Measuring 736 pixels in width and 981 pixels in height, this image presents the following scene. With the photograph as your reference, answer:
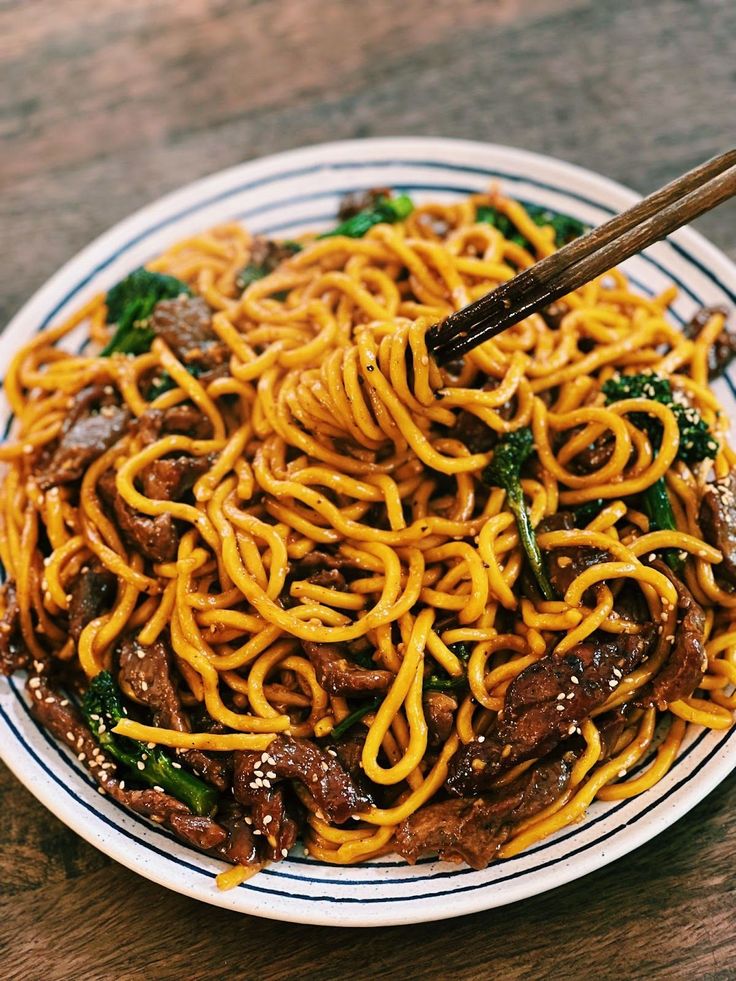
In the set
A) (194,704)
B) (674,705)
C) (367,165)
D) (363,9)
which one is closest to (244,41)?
(363,9)

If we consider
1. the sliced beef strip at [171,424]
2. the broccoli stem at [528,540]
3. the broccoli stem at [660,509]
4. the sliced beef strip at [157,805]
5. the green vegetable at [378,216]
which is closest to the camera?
the sliced beef strip at [157,805]

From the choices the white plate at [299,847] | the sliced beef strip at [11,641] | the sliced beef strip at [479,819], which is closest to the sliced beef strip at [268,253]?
the white plate at [299,847]

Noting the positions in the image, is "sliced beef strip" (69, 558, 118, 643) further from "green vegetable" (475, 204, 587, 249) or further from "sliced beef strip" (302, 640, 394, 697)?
"green vegetable" (475, 204, 587, 249)

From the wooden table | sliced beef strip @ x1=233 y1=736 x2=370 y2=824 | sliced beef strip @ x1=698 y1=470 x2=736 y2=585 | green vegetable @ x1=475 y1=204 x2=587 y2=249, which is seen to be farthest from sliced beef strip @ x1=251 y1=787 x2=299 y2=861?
the wooden table

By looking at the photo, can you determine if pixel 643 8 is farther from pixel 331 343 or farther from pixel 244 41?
pixel 331 343

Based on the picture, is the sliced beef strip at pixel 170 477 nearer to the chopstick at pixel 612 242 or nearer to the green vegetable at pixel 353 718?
the green vegetable at pixel 353 718

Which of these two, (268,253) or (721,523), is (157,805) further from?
(268,253)
